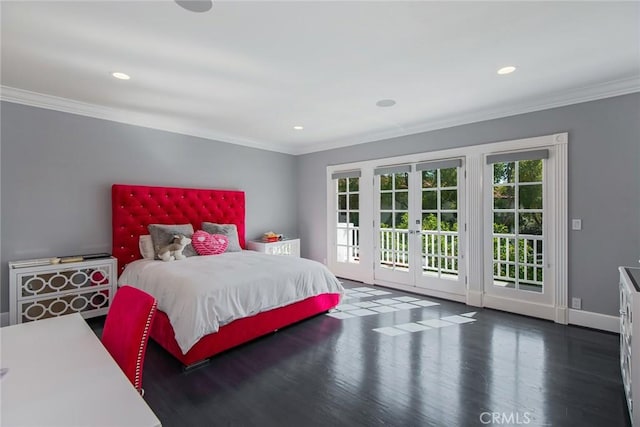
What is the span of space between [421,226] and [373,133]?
5.43 feet

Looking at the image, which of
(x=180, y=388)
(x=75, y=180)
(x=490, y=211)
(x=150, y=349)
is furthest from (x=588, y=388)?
(x=75, y=180)

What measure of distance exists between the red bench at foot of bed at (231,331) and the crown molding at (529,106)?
9.32ft

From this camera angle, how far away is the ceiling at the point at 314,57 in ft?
6.41

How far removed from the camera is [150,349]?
283 centimetres

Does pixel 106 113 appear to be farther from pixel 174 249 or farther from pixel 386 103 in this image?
pixel 386 103

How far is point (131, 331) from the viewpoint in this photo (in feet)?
4.31

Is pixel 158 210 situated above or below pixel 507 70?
below

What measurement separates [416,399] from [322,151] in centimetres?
446

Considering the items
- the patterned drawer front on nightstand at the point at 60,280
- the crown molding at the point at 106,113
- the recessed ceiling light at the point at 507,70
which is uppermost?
the recessed ceiling light at the point at 507,70

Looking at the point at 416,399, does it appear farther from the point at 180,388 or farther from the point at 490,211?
the point at 490,211

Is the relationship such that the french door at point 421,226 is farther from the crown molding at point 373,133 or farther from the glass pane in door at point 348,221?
the crown molding at point 373,133

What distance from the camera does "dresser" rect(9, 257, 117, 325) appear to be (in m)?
2.96

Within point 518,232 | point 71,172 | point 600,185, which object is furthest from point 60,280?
point 600,185

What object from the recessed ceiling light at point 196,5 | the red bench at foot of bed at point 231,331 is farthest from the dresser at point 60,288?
the recessed ceiling light at point 196,5
